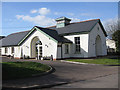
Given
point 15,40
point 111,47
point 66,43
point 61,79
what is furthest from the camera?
point 111,47

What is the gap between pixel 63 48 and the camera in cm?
2314

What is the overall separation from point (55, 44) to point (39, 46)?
4311mm

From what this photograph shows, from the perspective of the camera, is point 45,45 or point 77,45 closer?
point 45,45

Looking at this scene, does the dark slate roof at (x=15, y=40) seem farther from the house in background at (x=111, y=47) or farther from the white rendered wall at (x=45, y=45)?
the house in background at (x=111, y=47)

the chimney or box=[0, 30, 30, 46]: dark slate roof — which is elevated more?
the chimney

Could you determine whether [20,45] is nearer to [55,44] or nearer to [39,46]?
[39,46]

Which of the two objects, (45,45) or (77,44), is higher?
(77,44)

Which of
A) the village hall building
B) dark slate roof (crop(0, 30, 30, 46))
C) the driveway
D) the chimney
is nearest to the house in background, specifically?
the village hall building

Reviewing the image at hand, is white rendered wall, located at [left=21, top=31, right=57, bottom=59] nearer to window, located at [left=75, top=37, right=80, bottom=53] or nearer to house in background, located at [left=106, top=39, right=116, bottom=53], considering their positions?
window, located at [left=75, top=37, right=80, bottom=53]

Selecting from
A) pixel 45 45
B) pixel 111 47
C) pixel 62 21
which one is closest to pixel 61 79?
pixel 45 45

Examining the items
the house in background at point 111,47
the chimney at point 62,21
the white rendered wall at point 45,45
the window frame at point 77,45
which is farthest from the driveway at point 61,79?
the house in background at point 111,47

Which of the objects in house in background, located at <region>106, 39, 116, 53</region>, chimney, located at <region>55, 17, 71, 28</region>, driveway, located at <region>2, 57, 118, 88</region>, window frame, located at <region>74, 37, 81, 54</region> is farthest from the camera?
house in background, located at <region>106, 39, 116, 53</region>

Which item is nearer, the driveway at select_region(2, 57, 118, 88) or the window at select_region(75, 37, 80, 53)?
the driveway at select_region(2, 57, 118, 88)

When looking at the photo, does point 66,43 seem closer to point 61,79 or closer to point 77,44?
point 77,44
